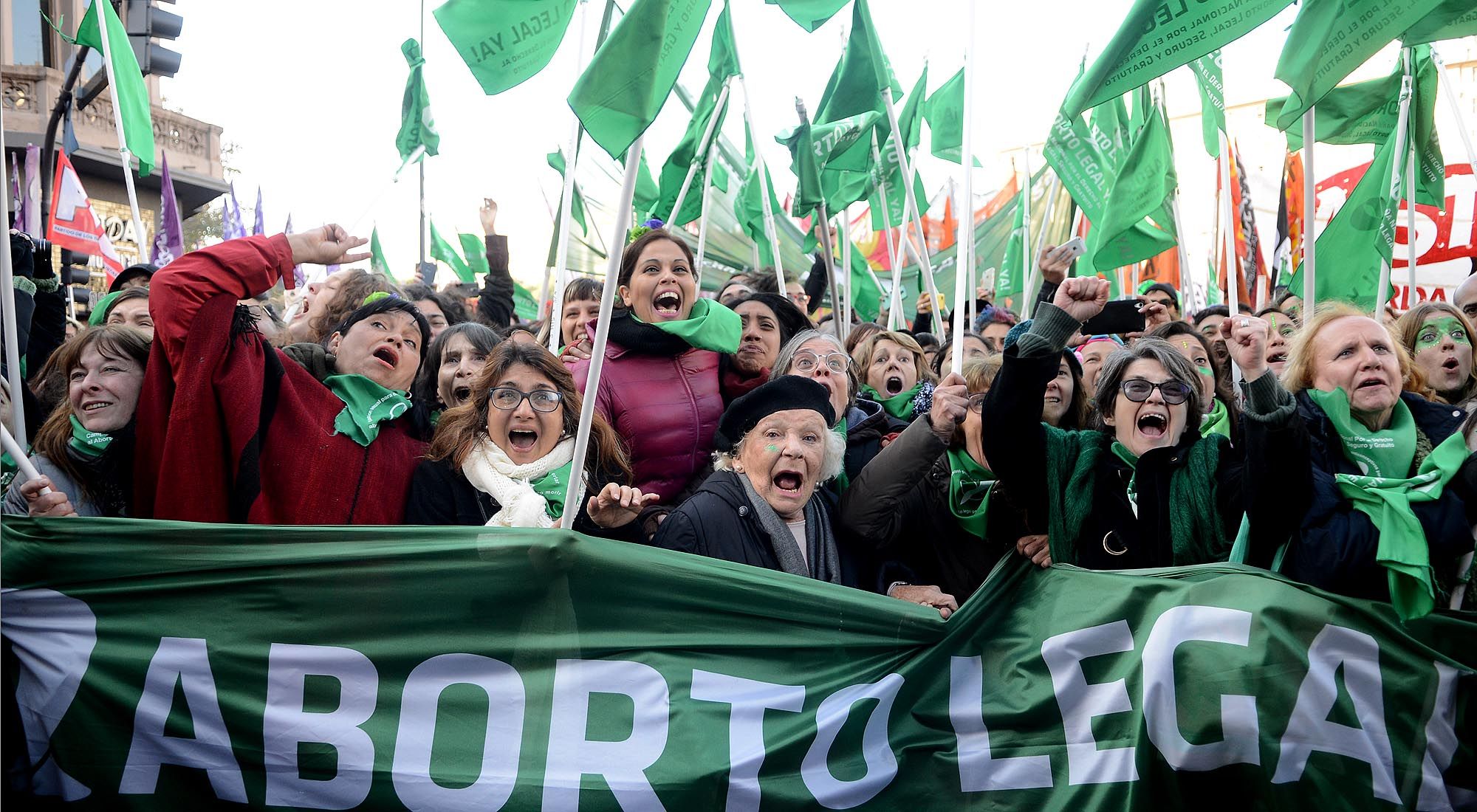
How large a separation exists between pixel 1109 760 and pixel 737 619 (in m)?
0.91

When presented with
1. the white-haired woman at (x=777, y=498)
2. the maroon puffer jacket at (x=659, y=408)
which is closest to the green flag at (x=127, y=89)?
the maroon puffer jacket at (x=659, y=408)

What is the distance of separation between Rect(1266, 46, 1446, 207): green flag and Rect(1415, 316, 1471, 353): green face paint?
1484 millimetres

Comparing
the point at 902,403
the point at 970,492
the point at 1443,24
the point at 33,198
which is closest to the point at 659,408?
the point at 970,492

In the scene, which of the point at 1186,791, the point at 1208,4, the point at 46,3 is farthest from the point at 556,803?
the point at 46,3

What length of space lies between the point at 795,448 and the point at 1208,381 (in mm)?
1439

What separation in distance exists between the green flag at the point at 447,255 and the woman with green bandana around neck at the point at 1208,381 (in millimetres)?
7847

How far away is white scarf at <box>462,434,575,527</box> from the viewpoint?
3.45m

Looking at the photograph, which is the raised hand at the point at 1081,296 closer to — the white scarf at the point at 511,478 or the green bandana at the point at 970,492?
the green bandana at the point at 970,492

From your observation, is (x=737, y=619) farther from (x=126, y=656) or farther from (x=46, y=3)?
(x=46, y=3)

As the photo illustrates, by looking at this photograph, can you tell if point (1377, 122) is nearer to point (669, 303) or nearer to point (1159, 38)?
point (1159, 38)

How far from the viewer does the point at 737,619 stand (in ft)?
10.1

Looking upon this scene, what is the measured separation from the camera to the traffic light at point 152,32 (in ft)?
26.5

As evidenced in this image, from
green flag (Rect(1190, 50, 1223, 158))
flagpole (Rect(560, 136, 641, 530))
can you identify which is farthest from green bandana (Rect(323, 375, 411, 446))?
green flag (Rect(1190, 50, 1223, 158))

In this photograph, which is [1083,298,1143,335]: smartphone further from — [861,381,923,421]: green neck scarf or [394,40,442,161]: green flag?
[394,40,442,161]: green flag
